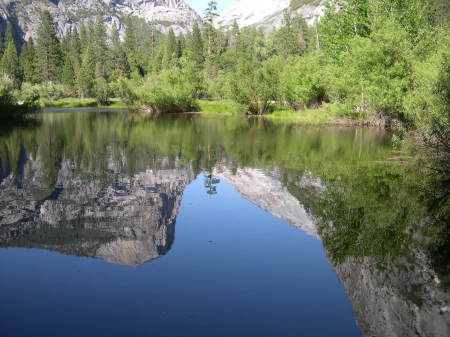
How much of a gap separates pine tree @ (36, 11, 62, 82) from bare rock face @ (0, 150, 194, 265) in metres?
108

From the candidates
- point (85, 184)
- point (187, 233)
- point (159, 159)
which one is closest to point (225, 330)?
point (187, 233)

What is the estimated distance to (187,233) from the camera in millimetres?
11320

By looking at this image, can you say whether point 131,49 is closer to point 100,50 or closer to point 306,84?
point 100,50

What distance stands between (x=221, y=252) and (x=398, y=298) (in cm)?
393

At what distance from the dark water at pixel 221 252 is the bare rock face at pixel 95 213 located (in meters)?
0.06

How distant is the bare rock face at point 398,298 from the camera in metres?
6.69

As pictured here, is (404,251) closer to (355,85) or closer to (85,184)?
(85,184)

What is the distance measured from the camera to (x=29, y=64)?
112812mm

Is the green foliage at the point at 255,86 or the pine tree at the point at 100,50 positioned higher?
the pine tree at the point at 100,50

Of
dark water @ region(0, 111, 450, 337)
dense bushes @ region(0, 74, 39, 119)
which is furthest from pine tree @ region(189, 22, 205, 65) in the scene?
dark water @ region(0, 111, 450, 337)

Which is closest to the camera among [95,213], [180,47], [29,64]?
[95,213]

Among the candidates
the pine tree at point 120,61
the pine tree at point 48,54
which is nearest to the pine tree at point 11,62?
the pine tree at point 48,54

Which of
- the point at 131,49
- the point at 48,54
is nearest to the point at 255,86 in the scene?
the point at 48,54

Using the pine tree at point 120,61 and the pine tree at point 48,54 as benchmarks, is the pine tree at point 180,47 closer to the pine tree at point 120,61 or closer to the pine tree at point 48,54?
the pine tree at point 120,61
